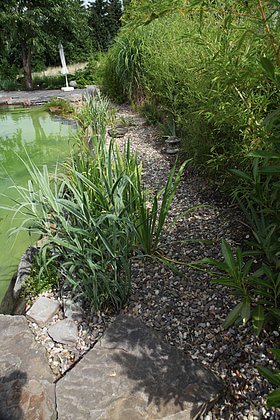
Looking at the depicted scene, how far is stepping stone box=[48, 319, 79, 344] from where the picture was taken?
1401mm

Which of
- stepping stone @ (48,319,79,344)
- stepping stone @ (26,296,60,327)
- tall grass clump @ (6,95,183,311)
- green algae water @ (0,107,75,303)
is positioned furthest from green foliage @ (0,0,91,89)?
stepping stone @ (48,319,79,344)

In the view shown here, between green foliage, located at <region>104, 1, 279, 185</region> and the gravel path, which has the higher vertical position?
green foliage, located at <region>104, 1, 279, 185</region>

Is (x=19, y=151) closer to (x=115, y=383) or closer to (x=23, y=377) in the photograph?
(x=23, y=377)

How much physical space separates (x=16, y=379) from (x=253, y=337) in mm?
919

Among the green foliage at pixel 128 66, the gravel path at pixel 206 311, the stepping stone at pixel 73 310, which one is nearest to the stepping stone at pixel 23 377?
the stepping stone at pixel 73 310

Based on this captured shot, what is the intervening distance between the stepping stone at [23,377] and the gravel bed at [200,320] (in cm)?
5

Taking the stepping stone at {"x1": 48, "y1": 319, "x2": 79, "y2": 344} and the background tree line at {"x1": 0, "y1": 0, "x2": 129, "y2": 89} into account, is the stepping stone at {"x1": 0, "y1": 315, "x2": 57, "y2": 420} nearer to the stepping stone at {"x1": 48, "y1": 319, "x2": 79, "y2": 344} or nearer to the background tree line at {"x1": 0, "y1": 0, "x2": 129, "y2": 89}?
the stepping stone at {"x1": 48, "y1": 319, "x2": 79, "y2": 344}

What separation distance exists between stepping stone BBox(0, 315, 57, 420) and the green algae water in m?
0.47

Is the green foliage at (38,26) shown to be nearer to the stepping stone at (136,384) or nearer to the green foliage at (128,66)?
the green foliage at (128,66)

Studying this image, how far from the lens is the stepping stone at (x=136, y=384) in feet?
3.44

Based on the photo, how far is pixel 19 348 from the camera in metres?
1.35

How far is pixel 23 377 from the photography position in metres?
1.22

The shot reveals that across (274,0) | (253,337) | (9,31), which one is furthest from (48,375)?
(9,31)

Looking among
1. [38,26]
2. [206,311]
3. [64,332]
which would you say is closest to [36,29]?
[38,26]
